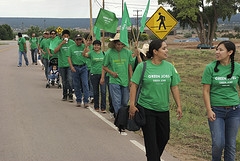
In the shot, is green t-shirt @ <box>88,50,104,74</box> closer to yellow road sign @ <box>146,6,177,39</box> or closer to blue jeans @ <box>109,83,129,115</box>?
blue jeans @ <box>109,83,129,115</box>

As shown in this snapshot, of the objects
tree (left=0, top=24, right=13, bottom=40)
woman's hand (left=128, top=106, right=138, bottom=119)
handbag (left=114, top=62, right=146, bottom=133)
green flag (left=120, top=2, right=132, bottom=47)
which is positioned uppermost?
green flag (left=120, top=2, right=132, bottom=47)

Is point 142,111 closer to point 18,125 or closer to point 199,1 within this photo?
point 18,125

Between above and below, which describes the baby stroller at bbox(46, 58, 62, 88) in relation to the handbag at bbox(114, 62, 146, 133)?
below

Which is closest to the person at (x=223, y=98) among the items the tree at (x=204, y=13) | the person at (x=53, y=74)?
the person at (x=53, y=74)

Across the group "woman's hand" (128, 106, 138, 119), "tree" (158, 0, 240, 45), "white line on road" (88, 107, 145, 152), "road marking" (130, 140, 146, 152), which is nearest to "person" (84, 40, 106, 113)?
"white line on road" (88, 107, 145, 152)

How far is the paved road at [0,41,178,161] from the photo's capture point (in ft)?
24.0

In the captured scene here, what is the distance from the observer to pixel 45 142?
26.6 ft

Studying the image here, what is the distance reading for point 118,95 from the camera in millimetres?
8984

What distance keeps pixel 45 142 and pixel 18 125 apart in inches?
67.4

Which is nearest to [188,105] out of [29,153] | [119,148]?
[119,148]

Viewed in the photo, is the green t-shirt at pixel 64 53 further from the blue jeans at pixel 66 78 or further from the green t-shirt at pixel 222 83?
the green t-shirt at pixel 222 83

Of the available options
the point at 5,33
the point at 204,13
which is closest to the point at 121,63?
the point at 204,13

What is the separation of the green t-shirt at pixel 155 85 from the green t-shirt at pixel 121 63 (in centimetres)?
306

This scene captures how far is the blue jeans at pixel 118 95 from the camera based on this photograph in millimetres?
8938
